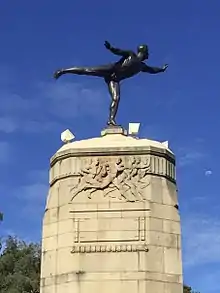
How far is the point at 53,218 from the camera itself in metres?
15.8

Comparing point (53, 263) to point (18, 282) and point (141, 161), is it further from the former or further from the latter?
point (18, 282)

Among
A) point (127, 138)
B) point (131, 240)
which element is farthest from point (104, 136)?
point (131, 240)

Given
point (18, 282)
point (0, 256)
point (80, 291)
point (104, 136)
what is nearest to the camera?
point (80, 291)

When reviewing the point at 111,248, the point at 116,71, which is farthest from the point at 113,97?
the point at 111,248

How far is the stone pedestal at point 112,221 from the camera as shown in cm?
1477

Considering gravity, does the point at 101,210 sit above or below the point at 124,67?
below

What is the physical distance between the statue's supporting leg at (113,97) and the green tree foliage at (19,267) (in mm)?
26664

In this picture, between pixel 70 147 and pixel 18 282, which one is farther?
pixel 18 282

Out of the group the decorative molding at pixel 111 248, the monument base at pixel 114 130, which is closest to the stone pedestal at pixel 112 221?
the decorative molding at pixel 111 248

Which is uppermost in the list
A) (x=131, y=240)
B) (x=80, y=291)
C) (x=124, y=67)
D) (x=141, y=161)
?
A: (x=124, y=67)

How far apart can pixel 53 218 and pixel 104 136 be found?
2.66 metres

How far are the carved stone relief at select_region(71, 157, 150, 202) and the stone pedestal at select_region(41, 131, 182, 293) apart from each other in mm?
25

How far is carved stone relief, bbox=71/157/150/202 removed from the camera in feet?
50.5

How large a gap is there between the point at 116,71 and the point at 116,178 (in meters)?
3.44
